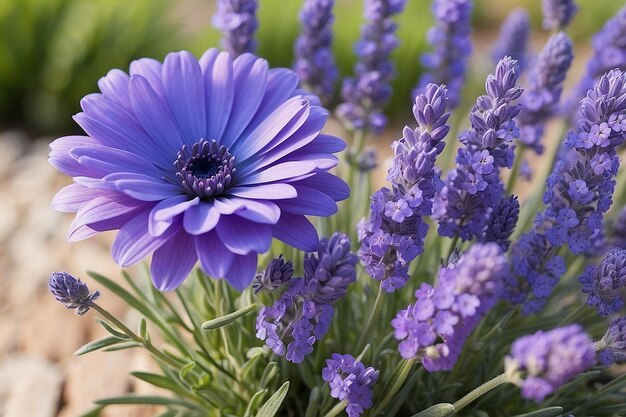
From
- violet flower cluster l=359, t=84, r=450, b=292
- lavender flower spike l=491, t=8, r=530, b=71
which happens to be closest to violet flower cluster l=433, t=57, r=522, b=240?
violet flower cluster l=359, t=84, r=450, b=292

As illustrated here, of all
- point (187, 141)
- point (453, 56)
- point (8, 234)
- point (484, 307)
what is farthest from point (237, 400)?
point (8, 234)

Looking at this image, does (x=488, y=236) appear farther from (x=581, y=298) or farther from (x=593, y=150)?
(x=581, y=298)

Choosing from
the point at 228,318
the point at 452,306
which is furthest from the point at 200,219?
the point at 452,306

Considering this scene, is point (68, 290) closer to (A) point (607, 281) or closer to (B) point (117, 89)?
(B) point (117, 89)

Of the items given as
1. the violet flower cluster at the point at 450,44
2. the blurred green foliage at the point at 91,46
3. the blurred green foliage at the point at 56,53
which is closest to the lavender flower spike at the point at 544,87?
the violet flower cluster at the point at 450,44

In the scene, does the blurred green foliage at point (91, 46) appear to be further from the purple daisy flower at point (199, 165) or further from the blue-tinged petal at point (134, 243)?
the blue-tinged petal at point (134, 243)

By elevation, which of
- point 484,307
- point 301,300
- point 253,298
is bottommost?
point 484,307
